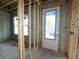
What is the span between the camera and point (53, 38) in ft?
15.3

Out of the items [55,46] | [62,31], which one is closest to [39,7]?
[62,31]

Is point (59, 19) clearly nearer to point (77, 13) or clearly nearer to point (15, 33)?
point (77, 13)

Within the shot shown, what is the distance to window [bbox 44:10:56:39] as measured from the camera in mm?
4618

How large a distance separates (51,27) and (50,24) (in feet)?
0.65

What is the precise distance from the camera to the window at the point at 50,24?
462cm

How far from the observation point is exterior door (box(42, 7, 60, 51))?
4488 millimetres

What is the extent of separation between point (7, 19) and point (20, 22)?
19.0 ft

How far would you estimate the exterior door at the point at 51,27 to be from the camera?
449cm

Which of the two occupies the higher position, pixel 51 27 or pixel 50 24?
pixel 50 24

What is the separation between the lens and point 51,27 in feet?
15.5

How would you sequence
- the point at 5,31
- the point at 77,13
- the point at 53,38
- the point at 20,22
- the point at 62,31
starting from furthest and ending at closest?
the point at 5,31
the point at 53,38
the point at 62,31
the point at 77,13
the point at 20,22

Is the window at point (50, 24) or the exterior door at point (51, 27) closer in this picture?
the exterior door at point (51, 27)

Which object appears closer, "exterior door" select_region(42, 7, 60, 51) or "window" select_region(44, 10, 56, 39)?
"exterior door" select_region(42, 7, 60, 51)

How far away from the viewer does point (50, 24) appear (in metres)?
4.77
